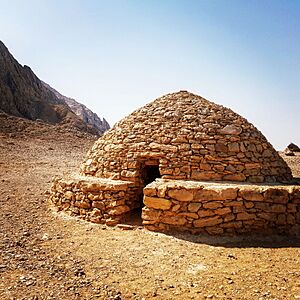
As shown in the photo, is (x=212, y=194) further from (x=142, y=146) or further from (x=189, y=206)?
(x=142, y=146)

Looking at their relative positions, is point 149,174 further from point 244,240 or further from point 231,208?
point 244,240

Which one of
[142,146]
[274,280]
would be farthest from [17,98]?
[274,280]

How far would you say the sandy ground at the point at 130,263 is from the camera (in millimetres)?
3597

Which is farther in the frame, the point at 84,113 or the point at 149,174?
the point at 84,113

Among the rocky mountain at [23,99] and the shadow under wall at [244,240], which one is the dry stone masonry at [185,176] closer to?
the shadow under wall at [244,240]

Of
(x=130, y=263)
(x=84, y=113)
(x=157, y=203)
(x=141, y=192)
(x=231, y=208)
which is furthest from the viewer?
(x=84, y=113)

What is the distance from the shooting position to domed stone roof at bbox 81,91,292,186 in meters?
6.77

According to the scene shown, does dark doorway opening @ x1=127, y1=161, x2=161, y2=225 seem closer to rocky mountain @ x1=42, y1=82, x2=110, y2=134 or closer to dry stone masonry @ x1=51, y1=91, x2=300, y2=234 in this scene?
dry stone masonry @ x1=51, y1=91, x2=300, y2=234

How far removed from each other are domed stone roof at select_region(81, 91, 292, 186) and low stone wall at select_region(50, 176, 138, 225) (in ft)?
1.67

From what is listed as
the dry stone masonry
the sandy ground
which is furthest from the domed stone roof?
the sandy ground

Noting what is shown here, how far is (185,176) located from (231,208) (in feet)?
4.71

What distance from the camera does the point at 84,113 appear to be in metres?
66.2

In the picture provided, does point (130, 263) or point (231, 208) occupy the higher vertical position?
point (231, 208)

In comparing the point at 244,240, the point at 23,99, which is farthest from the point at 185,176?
the point at 23,99
